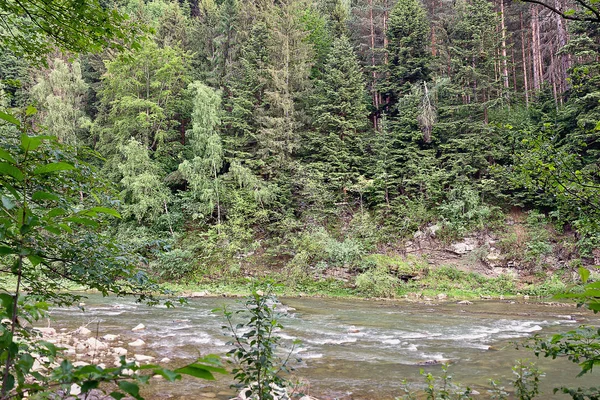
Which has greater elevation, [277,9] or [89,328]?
[277,9]

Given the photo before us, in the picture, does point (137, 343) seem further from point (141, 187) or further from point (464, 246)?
point (464, 246)

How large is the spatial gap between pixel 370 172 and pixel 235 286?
10547 millimetres

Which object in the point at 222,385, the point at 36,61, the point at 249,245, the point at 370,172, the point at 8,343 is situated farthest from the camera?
the point at 370,172

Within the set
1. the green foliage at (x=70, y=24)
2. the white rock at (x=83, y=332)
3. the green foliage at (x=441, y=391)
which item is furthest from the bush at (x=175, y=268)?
the green foliage at (x=70, y=24)

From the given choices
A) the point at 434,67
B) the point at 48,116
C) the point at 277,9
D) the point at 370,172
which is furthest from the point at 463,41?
the point at 48,116

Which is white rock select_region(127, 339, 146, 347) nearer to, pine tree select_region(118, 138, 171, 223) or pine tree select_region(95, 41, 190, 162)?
pine tree select_region(118, 138, 171, 223)

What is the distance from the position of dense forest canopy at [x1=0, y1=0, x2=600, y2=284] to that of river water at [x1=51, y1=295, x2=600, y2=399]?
5.26 metres

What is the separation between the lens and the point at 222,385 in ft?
18.5

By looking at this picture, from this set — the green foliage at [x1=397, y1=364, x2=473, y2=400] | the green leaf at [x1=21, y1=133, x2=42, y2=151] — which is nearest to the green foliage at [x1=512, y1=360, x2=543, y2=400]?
the green foliage at [x1=397, y1=364, x2=473, y2=400]

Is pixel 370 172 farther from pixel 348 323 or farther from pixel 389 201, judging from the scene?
pixel 348 323

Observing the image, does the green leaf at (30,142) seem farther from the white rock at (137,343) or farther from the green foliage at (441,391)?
the white rock at (137,343)

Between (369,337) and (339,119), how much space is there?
52.5 ft

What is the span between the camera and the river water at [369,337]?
19.1ft

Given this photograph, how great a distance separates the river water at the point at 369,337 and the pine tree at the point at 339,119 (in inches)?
368
